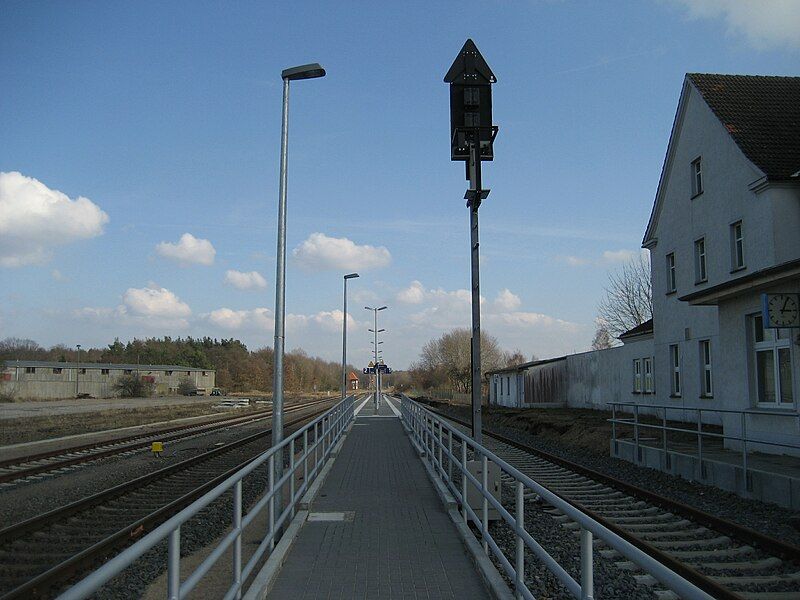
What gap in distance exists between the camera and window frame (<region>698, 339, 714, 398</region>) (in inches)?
851

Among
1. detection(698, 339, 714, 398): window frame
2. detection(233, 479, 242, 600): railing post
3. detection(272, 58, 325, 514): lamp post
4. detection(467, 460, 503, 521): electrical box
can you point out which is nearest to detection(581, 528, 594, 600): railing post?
detection(233, 479, 242, 600): railing post

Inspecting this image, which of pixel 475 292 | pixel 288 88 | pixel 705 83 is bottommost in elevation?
pixel 475 292

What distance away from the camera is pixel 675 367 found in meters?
24.5

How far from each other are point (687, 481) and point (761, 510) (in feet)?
9.58

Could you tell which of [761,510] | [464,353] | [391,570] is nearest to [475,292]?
[391,570]

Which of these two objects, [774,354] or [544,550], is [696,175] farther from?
[544,550]

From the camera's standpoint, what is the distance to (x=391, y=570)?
20.7 ft

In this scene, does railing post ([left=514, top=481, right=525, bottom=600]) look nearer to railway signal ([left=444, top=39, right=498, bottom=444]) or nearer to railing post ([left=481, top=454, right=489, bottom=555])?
railing post ([left=481, top=454, right=489, bottom=555])

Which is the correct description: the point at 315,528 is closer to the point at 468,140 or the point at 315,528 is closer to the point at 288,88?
the point at 468,140

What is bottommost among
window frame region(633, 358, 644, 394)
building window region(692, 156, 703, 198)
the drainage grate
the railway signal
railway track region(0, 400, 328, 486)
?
railway track region(0, 400, 328, 486)

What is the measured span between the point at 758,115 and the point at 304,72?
1489 centimetres

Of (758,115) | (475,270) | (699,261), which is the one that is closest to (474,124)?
(475,270)

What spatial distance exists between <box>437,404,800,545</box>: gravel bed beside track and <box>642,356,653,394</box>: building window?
10.7m

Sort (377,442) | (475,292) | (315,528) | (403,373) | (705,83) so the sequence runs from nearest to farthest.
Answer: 1. (315,528)
2. (475,292)
3. (377,442)
4. (705,83)
5. (403,373)
